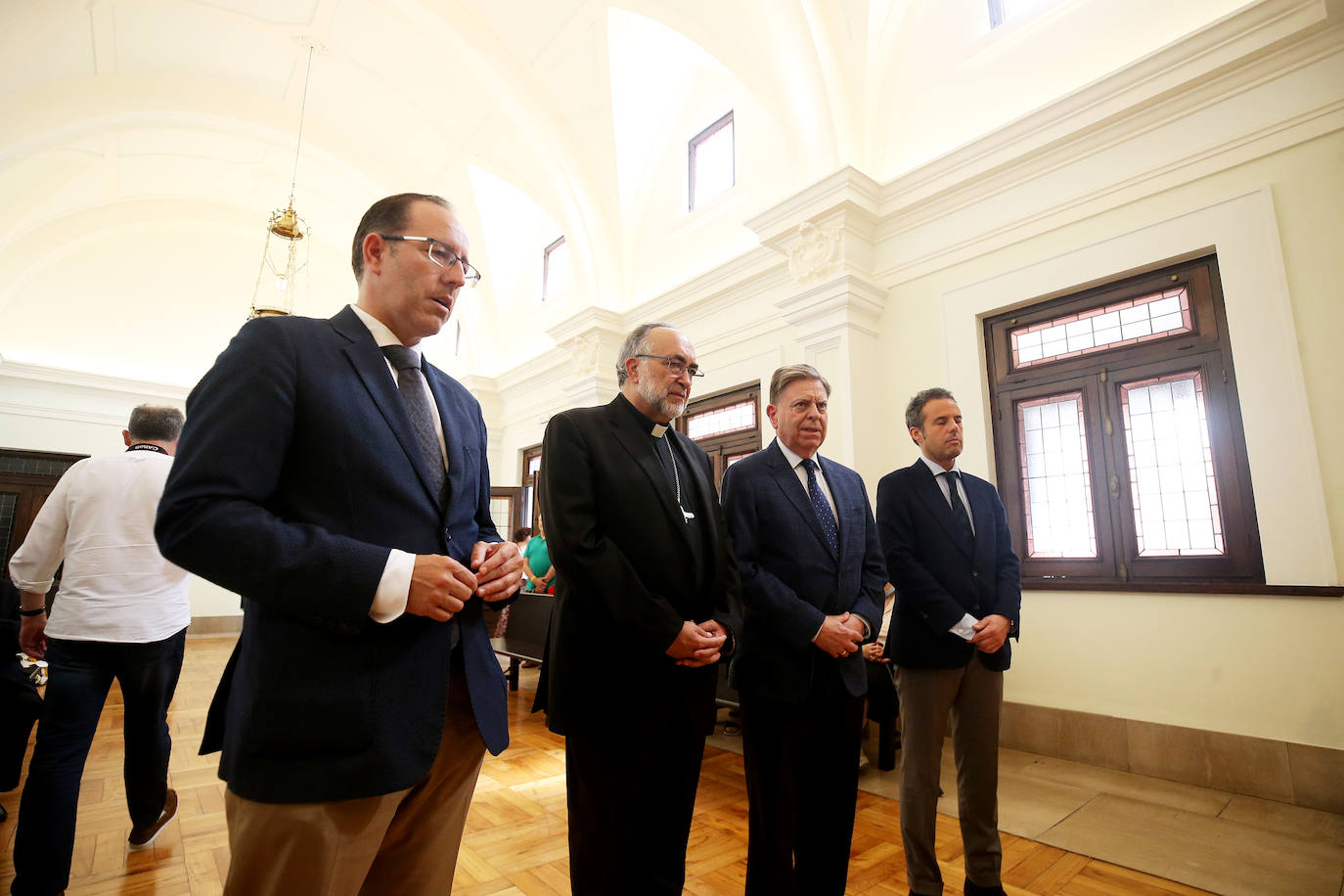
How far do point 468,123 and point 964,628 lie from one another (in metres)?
7.96

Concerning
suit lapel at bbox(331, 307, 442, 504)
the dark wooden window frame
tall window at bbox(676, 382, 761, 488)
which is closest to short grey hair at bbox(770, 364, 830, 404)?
suit lapel at bbox(331, 307, 442, 504)

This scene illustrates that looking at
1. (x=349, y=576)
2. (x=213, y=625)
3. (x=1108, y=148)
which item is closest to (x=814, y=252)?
(x=1108, y=148)

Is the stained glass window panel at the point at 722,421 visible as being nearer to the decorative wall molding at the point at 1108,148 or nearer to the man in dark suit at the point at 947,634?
the decorative wall molding at the point at 1108,148

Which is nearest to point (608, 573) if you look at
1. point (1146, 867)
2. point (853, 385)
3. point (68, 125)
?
point (1146, 867)

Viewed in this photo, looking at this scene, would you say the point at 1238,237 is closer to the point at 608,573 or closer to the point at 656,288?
the point at 608,573

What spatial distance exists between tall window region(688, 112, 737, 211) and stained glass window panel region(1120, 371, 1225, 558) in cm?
431

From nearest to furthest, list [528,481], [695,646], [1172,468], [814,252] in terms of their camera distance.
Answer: [695,646]
[1172,468]
[814,252]
[528,481]

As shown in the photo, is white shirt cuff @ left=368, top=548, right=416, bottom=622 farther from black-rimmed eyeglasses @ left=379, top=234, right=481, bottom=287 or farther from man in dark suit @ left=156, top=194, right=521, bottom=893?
black-rimmed eyeglasses @ left=379, top=234, right=481, bottom=287

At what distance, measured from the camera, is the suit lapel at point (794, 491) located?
1994mm

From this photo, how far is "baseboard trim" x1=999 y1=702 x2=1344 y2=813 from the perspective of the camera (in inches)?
117

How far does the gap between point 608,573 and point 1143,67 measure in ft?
14.3

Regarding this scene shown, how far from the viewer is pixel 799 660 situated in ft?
6.02

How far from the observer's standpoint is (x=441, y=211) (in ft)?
4.13

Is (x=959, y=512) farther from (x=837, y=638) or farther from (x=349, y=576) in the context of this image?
(x=349, y=576)
